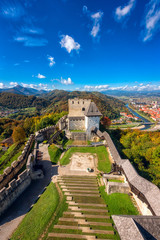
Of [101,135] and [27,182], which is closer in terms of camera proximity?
[27,182]

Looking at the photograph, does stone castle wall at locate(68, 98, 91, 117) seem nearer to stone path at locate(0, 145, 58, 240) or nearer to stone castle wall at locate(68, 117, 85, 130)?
stone castle wall at locate(68, 117, 85, 130)

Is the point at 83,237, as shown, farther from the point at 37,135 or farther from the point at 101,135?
the point at 37,135

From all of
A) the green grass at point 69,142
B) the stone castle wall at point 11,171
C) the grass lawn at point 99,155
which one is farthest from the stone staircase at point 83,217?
the green grass at point 69,142

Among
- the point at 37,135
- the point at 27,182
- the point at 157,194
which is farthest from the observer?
the point at 37,135

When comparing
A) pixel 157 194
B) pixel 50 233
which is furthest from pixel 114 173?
pixel 50 233

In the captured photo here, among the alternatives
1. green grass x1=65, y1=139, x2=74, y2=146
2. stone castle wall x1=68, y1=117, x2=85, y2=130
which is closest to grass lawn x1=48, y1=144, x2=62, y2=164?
green grass x1=65, y1=139, x2=74, y2=146

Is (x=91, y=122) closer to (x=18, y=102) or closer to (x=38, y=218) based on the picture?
(x=38, y=218)
